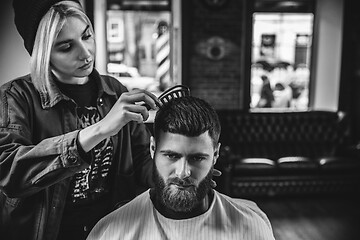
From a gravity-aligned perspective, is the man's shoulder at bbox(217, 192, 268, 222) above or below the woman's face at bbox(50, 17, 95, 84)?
below

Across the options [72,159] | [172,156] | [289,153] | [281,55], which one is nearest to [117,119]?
[72,159]

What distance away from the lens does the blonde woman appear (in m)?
1.02

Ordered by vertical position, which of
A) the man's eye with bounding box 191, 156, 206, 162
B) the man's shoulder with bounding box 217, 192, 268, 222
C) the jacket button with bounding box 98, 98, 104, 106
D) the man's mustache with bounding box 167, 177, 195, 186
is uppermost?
the jacket button with bounding box 98, 98, 104, 106

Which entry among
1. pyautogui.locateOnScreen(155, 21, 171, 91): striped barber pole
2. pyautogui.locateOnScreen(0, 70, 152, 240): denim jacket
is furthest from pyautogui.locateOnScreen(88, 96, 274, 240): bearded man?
pyautogui.locateOnScreen(155, 21, 171, 91): striped barber pole

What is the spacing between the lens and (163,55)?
5754 millimetres

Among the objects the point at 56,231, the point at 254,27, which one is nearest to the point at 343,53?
the point at 254,27

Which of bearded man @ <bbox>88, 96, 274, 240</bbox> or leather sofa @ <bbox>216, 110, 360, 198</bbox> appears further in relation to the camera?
leather sofa @ <bbox>216, 110, 360, 198</bbox>

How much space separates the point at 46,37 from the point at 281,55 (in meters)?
5.22

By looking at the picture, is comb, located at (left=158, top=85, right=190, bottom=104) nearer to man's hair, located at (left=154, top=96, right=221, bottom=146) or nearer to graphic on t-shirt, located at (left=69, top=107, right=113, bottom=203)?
man's hair, located at (left=154, top=96, right=221, bottom=146)

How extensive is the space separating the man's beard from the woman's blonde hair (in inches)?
17.4

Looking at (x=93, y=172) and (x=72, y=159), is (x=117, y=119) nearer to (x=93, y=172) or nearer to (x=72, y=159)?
(x=72, y=159)

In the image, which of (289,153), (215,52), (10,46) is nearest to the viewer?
(10,46)

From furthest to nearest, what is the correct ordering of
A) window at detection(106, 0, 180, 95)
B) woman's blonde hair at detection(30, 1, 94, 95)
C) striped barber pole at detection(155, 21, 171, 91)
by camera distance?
striped barber pole at detection(155, 21, 171, 91) < window at detection(106, 0, 180, 95) < woman's blonde hair at detection(30, 1, 94, 95)

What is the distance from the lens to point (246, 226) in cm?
131
